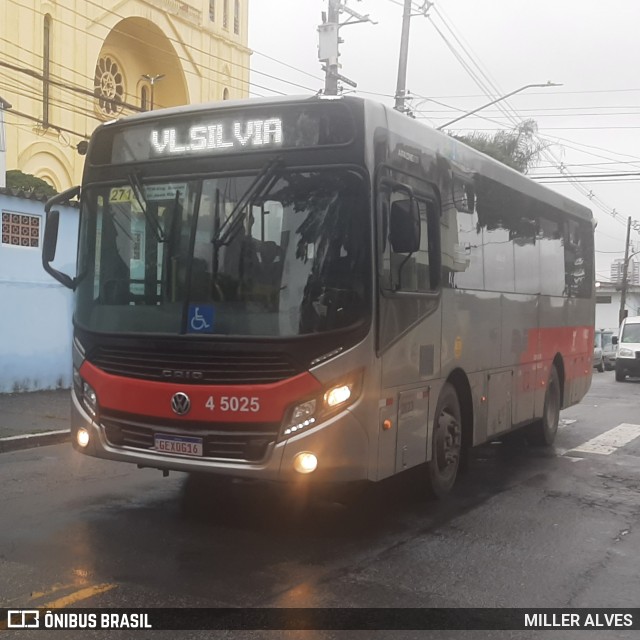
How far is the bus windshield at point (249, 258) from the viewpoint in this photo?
5.94m

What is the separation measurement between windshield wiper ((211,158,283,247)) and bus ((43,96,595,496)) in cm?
1

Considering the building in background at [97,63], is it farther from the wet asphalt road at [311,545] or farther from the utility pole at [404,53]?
the wet asphalt road at [311,545]

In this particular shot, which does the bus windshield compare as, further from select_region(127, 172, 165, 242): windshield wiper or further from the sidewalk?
the sidewalk

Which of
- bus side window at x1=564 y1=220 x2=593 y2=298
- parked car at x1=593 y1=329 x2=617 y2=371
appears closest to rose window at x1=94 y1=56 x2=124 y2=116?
parked car at x1=593 y1=329 x2=617 y2=371

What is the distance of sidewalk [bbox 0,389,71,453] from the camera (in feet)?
34.7

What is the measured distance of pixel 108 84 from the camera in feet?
116

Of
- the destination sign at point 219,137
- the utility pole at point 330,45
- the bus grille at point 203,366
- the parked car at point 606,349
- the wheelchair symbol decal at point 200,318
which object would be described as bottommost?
the parked car at point 606,349

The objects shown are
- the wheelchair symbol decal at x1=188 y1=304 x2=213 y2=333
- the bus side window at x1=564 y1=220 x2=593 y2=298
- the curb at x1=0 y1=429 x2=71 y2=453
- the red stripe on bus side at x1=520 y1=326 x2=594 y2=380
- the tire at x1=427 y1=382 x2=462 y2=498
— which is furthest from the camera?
the bus side window at x1=564 y1=220 x2=593 y2=298

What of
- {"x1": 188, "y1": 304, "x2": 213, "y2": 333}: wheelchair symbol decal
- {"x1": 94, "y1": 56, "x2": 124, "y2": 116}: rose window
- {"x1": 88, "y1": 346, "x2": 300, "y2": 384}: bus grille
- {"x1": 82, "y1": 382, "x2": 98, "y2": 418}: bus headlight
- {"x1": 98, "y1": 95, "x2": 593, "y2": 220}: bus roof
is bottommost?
{"x1": 82, "y1": 382, "x2": 98, "y2": 418}: bus headlight

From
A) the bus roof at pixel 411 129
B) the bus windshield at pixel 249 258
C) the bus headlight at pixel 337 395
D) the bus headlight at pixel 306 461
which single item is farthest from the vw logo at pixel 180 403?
the bus roof at pixel 411 129

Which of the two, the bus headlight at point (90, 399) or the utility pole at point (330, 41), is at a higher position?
the utility pole at point (330, 41)

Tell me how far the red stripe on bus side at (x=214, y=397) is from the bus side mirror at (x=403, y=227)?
3.94ft

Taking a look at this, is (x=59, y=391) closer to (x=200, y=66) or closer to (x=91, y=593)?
(x=91, y=593)

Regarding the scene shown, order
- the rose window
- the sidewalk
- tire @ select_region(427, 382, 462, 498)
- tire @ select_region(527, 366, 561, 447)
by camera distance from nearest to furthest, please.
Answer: tire @ select_region(427, 382, 462, 498) < the sidewalk < tire @ select_region(527, 366, 561, 447) < the rose window
